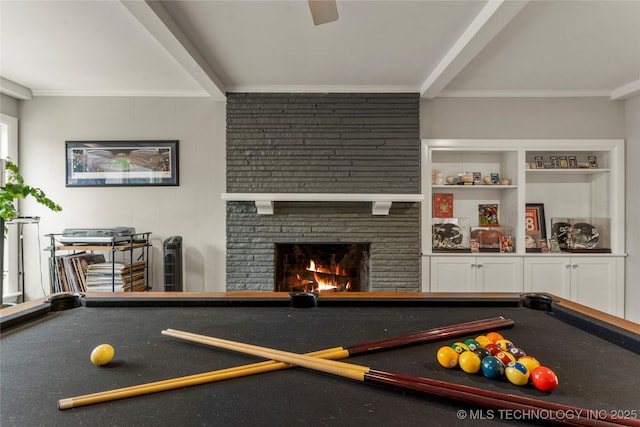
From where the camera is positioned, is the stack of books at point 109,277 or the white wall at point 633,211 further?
the white wall at point 633,211

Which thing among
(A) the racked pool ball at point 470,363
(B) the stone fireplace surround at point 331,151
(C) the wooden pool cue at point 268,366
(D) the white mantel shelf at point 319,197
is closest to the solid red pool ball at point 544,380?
(A) the racked pool ball at point 470,363

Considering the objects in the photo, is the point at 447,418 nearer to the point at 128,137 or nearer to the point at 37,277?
the point at 128,137

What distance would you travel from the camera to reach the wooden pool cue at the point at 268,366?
A: 658 millimetres

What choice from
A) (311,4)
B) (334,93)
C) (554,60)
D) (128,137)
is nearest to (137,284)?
(128,137)

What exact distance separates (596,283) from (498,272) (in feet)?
3.06

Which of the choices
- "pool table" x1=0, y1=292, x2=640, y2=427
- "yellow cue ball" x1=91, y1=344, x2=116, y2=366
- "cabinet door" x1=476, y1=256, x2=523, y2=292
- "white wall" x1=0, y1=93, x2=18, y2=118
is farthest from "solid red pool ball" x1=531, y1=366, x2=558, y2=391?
"white wall" x1=0, y1=93, x2=18, y2=118

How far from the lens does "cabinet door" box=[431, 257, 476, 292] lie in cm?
294

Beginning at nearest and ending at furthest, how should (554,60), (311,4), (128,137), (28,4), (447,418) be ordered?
(447,418) → (311,4) → (28,4) → (554,60) → (128,137)

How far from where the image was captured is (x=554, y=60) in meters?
2.42

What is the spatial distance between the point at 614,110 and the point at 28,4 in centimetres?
468

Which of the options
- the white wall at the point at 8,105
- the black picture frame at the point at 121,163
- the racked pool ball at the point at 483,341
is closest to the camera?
the racked pool ball at the point at 483,341

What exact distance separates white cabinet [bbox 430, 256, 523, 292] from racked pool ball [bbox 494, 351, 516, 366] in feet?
7.34

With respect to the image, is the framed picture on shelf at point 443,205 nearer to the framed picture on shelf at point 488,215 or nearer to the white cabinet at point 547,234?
the white cabinet at point 547,234

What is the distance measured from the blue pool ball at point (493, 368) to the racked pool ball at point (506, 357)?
4cm
